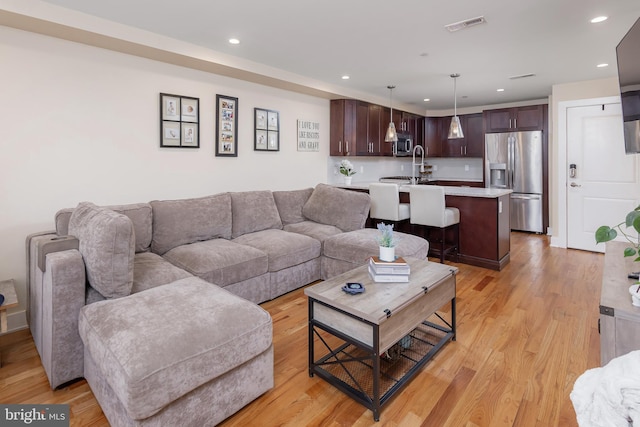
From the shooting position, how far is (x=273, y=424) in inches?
65.6

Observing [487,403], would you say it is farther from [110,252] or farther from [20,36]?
[20,36]

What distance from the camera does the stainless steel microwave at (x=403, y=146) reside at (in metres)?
6.30

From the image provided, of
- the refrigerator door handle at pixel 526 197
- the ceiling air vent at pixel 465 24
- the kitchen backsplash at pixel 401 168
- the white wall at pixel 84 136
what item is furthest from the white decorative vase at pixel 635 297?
the refrigerator door handle at pixel 526 197

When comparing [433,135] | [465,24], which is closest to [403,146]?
[433,135]

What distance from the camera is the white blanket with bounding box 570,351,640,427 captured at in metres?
0.71

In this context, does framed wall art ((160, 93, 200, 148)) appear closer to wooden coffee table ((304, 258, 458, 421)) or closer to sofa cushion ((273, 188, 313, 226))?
sofa cushion ((273, 188, 313, 226))

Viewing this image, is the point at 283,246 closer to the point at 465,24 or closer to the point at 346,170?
the point at 346,170

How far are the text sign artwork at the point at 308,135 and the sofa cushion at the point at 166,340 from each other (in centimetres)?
331

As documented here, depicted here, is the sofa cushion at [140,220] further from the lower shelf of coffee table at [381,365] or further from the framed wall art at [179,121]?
the lower shelf of coffee table at [381,365]

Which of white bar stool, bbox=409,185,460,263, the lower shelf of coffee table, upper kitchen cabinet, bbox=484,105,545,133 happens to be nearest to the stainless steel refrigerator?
upper kitchen cabinet, bbox=484,105,545,133

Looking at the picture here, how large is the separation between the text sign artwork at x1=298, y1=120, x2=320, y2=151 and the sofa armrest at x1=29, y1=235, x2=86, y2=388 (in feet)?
11.1

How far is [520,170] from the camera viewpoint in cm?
598

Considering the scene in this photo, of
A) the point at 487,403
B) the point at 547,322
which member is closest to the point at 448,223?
the point at 547,322

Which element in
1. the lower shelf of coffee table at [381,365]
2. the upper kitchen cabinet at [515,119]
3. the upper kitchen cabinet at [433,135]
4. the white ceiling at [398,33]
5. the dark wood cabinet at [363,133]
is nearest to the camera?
the lower shelf of coffee table at [381,365]
